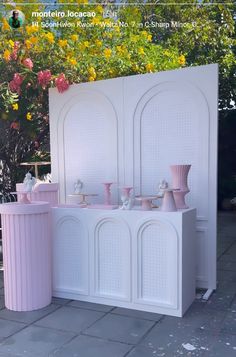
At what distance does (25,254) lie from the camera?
3543 millimetres

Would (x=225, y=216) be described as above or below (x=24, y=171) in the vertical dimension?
below

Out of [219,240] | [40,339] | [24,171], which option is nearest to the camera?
[40,339]

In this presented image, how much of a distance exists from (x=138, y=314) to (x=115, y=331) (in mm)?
388

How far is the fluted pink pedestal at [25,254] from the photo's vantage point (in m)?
3.53

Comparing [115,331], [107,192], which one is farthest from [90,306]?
[107,192]

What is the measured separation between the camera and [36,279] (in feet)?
11.9

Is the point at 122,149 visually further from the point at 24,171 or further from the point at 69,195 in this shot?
the point at 24,171

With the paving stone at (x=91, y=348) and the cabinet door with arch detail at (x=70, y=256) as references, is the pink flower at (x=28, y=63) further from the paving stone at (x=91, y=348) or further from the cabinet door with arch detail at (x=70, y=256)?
the paving stone at (x=91, y=348)

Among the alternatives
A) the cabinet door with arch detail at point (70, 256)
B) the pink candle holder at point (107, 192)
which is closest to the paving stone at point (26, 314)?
the cabinet door with arch detail at point (70, 256)

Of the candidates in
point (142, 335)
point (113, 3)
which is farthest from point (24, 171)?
point (142, 335)

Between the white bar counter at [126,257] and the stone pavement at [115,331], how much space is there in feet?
0.40

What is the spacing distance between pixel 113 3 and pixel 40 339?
5862 millimetres

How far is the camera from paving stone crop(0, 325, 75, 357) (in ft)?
9.21

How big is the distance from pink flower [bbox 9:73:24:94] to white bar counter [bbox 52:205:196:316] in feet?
5.29
